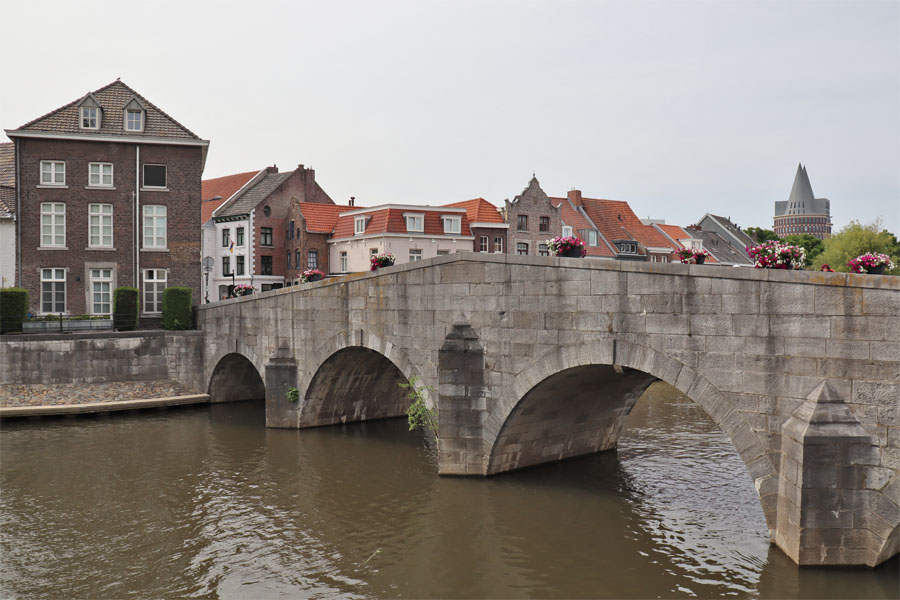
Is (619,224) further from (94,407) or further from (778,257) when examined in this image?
(778,257)

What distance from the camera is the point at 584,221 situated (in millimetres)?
56875

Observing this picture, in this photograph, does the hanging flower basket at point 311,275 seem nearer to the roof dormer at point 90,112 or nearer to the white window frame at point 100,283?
the white window frame at point 100,283

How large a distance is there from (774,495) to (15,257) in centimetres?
3072

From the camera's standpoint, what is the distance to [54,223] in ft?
104

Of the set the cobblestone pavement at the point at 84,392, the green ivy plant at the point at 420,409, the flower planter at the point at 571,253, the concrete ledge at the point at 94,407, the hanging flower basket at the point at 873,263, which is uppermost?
the flower planter at the point at 571,253

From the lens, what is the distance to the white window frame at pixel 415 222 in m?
45.8

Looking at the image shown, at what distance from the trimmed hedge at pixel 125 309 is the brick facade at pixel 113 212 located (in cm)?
266

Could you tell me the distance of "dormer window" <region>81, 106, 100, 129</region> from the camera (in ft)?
105

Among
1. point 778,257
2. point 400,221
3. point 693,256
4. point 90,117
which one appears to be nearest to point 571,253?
point 693,256

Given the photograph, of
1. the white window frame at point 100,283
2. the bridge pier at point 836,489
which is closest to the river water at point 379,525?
the bridge pier at point 836,489

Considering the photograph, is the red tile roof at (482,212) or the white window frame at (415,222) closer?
the white window frame at (415,222)

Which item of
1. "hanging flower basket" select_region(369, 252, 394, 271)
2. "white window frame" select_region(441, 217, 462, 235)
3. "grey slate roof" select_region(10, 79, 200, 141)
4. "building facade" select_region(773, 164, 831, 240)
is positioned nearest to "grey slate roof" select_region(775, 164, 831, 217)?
"building facade" select_region(773, 164, 831, 240)

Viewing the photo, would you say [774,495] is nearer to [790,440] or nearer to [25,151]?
[790,440]

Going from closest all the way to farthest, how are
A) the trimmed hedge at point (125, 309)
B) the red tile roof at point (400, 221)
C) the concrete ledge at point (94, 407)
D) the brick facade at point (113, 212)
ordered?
the concrete ledge at point (94, 407)
the trimmed hedge at point (125, 309)
the brick facade at point (113, 212)
the red tile roof at point (400, 221)
